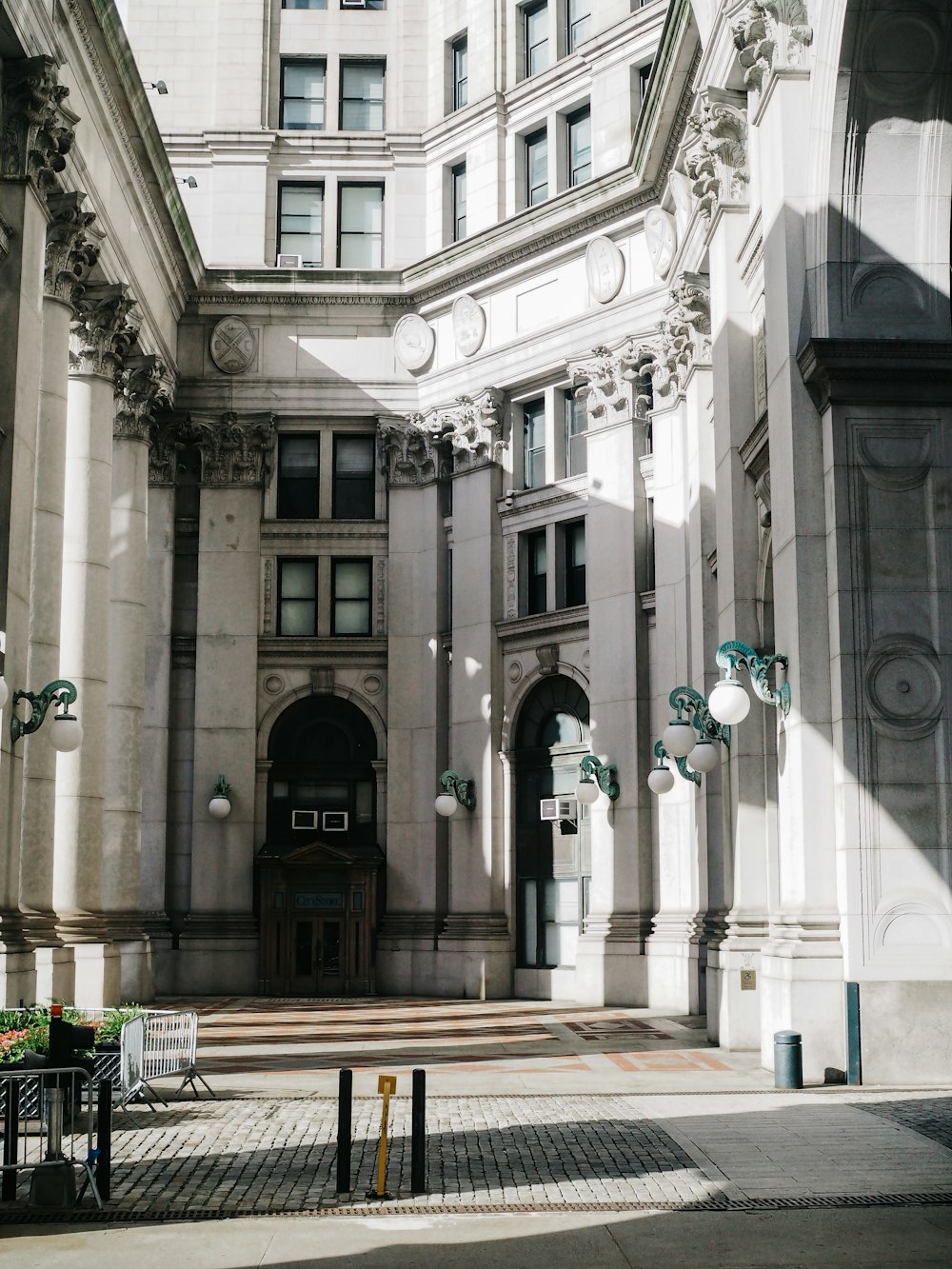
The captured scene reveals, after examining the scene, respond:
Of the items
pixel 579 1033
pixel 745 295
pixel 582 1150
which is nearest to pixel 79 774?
pixel 579 1033

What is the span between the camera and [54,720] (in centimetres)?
2366

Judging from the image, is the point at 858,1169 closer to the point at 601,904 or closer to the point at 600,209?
the point at 601,904

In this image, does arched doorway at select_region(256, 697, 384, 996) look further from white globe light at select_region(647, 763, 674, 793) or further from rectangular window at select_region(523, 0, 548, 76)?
rectangular window at select_region(523, 0, 548, 76)

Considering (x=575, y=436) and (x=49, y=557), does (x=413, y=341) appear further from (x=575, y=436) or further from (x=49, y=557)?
(x=49, y=557)

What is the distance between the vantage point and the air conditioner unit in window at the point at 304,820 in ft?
137

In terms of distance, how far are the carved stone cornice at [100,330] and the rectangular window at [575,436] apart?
11532 mm

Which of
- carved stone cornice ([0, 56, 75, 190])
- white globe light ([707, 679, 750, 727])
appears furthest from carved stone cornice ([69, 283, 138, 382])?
white globe light ([707, 679, 750, 727])

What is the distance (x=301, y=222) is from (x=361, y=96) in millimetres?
4390

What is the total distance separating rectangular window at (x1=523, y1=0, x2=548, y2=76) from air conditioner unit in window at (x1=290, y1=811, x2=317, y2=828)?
2108 cm

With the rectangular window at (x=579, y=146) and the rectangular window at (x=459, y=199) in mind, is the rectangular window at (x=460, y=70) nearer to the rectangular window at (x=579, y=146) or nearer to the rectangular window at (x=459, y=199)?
the rectangular window at (x=459, y=199)

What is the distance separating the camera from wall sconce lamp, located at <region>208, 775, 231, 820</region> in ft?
133

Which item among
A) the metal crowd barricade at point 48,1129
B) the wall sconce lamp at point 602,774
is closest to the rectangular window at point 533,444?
the wall sconce lamp at point 602,774

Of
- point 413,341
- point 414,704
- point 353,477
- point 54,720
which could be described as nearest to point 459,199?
point 413,341

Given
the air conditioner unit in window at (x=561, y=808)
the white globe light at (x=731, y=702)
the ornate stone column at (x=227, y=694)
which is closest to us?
the white globe light at (x=731, y=702)
